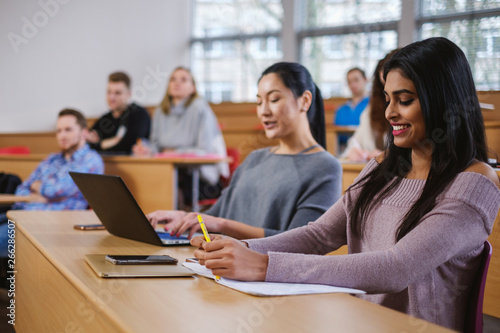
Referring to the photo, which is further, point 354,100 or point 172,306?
point 354,100

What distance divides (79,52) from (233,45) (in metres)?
2.23

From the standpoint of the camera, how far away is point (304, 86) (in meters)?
1.92

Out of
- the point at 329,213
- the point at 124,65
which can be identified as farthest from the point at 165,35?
the point at 329,213

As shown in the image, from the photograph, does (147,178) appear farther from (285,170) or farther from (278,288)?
(278,288)

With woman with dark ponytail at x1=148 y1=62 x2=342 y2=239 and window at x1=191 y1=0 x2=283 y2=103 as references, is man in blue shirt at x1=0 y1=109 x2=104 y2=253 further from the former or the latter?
window at x1=191 y1=0 x2=283 y2=103

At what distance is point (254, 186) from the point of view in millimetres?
1937

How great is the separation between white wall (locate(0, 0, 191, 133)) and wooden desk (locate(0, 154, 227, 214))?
3.72 m

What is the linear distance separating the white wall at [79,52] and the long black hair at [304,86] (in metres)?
5.72

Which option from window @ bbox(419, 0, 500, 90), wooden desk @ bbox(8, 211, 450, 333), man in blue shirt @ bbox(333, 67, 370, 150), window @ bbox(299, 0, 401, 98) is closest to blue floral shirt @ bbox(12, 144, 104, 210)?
wooden desk @ bbox(8, 211, 450, 333)

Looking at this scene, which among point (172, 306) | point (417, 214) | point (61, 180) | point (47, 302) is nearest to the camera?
point (172, 306)

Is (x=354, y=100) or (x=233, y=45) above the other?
(x=233, y=45)

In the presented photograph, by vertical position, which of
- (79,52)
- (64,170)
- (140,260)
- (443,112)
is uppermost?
(79,52)

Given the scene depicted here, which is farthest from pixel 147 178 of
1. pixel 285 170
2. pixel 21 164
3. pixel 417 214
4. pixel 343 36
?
pixel 343 36

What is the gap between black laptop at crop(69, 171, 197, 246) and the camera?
137 cm
